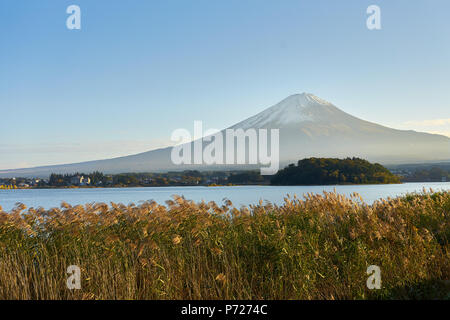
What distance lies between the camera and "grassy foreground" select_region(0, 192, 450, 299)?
5406mm

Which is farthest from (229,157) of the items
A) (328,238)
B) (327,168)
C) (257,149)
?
(328,238)

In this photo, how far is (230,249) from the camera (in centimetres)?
628

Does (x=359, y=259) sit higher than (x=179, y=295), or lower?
higher

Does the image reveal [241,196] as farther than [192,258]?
Yes

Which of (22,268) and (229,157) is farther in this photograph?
(229,157)

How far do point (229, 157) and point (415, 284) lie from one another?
13796 cm

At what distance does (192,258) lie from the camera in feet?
20.1

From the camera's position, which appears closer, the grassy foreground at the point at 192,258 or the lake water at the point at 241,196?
the grassy foreground at the point at 192,258

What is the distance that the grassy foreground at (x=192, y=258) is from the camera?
5.41 meters
